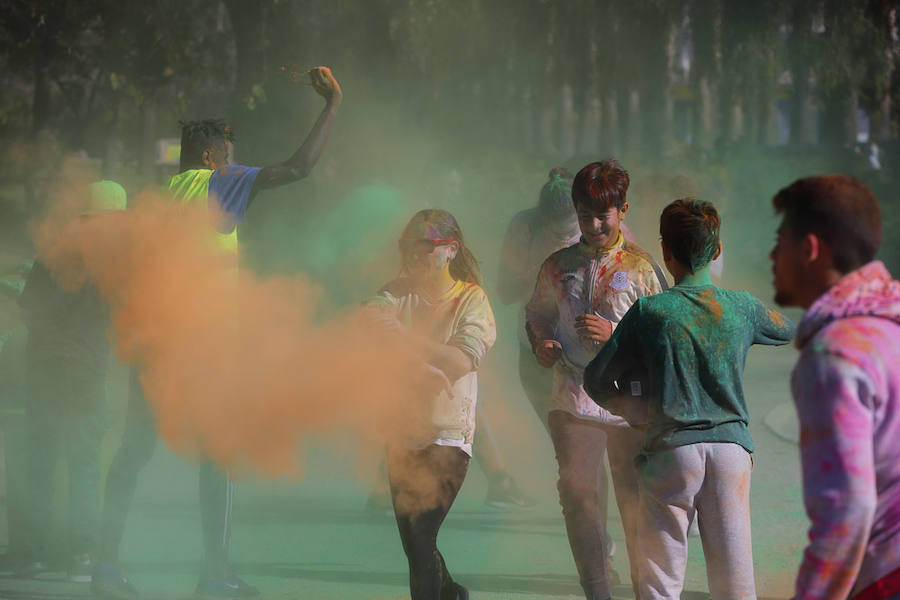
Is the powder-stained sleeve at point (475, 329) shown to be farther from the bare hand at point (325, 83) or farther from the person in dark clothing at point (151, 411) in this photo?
the bare hand at point (325, 83)

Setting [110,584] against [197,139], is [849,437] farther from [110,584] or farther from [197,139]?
[110,584]

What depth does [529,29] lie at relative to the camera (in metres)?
23.6

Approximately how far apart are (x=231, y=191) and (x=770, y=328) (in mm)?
2391

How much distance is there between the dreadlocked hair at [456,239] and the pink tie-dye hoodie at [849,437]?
2.38 meters

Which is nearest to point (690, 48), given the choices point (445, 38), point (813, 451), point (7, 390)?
point (445, 38)

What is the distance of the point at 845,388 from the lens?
2.21 metres

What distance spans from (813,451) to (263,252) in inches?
537

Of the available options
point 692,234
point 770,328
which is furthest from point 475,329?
point 770,328

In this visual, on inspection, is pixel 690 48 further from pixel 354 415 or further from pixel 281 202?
pixel 354 415

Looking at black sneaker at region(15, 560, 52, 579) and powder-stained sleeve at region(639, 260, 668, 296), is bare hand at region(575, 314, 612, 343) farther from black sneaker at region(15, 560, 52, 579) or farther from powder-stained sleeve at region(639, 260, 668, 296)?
black sneaker at region(15, 560, 52, 579)

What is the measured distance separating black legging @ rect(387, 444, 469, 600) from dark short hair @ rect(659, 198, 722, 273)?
1153 mm

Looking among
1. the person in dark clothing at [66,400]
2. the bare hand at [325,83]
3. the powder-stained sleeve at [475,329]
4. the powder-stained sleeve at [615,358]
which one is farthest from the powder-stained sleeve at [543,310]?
the person in dark clothing at [66,400]

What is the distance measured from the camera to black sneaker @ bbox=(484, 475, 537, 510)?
22.7ft

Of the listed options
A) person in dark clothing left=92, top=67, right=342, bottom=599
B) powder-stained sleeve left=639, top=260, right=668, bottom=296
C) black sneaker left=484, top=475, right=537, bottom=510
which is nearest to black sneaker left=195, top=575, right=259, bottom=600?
person in dark clothing left=92, top=67, right=342, bottom=599
